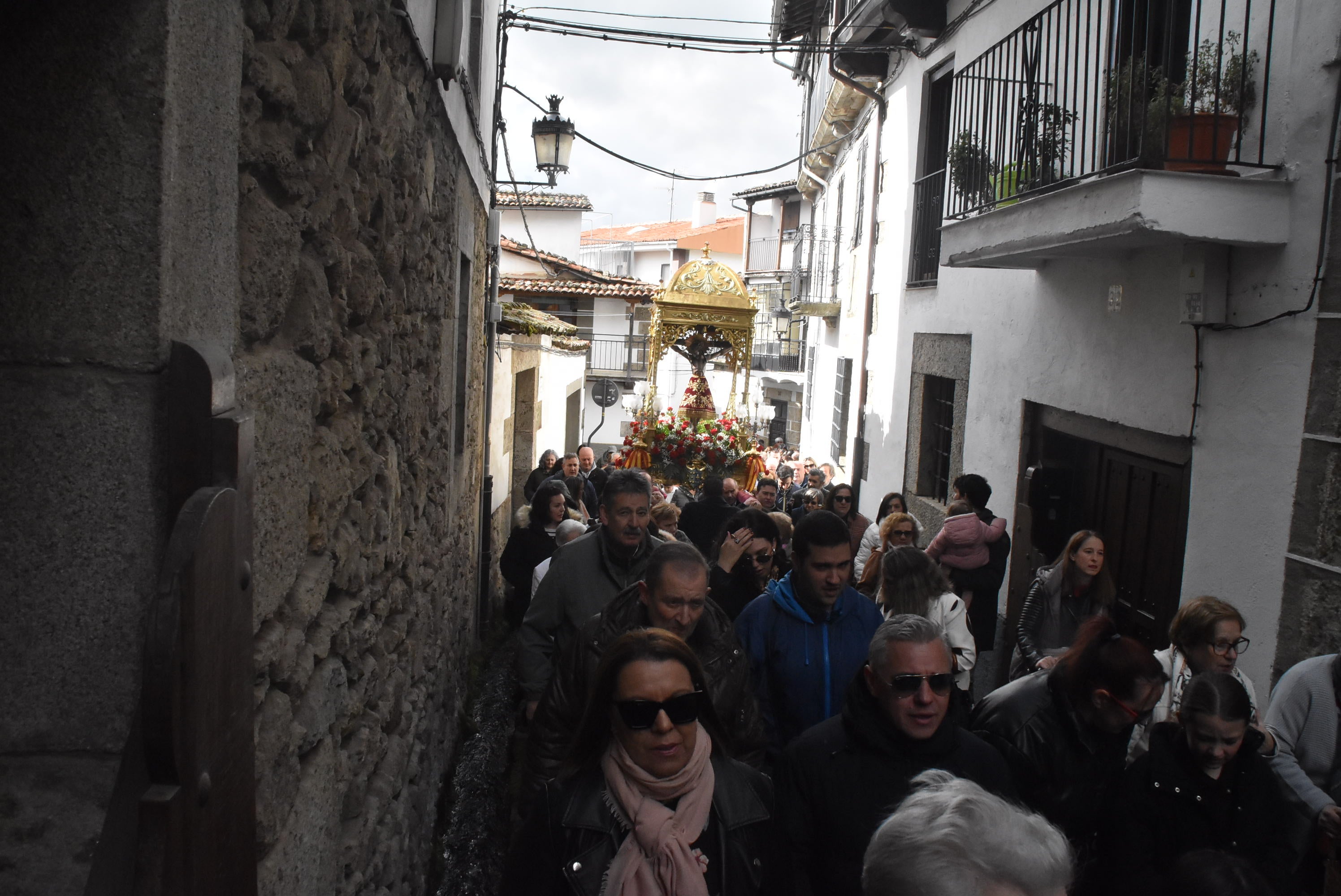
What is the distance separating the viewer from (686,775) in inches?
84.7

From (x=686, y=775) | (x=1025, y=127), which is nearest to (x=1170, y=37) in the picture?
(x=1025, y=127)

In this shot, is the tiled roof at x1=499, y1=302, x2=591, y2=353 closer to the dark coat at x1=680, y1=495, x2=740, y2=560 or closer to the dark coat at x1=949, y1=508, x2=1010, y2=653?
the dark coat at x1=680, y1=495, x2=740, y2=560

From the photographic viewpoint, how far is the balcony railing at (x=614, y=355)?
3142 cm

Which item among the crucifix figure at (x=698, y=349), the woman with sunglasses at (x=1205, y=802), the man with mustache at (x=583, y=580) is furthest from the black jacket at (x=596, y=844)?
the crucifix figure at (x=698, y=349)

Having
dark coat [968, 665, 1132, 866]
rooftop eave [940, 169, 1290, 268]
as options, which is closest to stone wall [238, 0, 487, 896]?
dark coat [968, 665, 1132, 866]

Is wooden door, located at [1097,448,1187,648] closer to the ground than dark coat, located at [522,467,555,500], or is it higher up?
higher up

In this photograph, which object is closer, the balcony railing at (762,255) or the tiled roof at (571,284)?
the tiled roof at (571,284)

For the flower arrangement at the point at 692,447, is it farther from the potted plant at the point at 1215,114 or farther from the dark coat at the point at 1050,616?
the potted plant at the point at 1215,114

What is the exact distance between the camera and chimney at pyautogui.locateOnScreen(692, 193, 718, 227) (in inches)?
1992

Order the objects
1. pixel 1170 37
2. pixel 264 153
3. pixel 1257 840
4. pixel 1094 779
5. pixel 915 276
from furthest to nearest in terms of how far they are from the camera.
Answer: pixel 915 276, pixel 1170 37, pixel 1094 779, pixel 1257 840, pixel 264 153

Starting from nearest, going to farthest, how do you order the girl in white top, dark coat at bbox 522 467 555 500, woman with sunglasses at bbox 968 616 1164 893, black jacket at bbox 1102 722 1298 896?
black jacket at bbox 1102 722 1298 896, woman with sunglasses at bbox 968 616 1164 893, the girl in white top, dark coat at bbox 522 467 555 500

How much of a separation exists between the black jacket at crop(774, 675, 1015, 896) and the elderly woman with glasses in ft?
3.72

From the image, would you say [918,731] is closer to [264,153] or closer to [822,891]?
[822,891]

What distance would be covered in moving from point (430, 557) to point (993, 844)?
10.5ft
